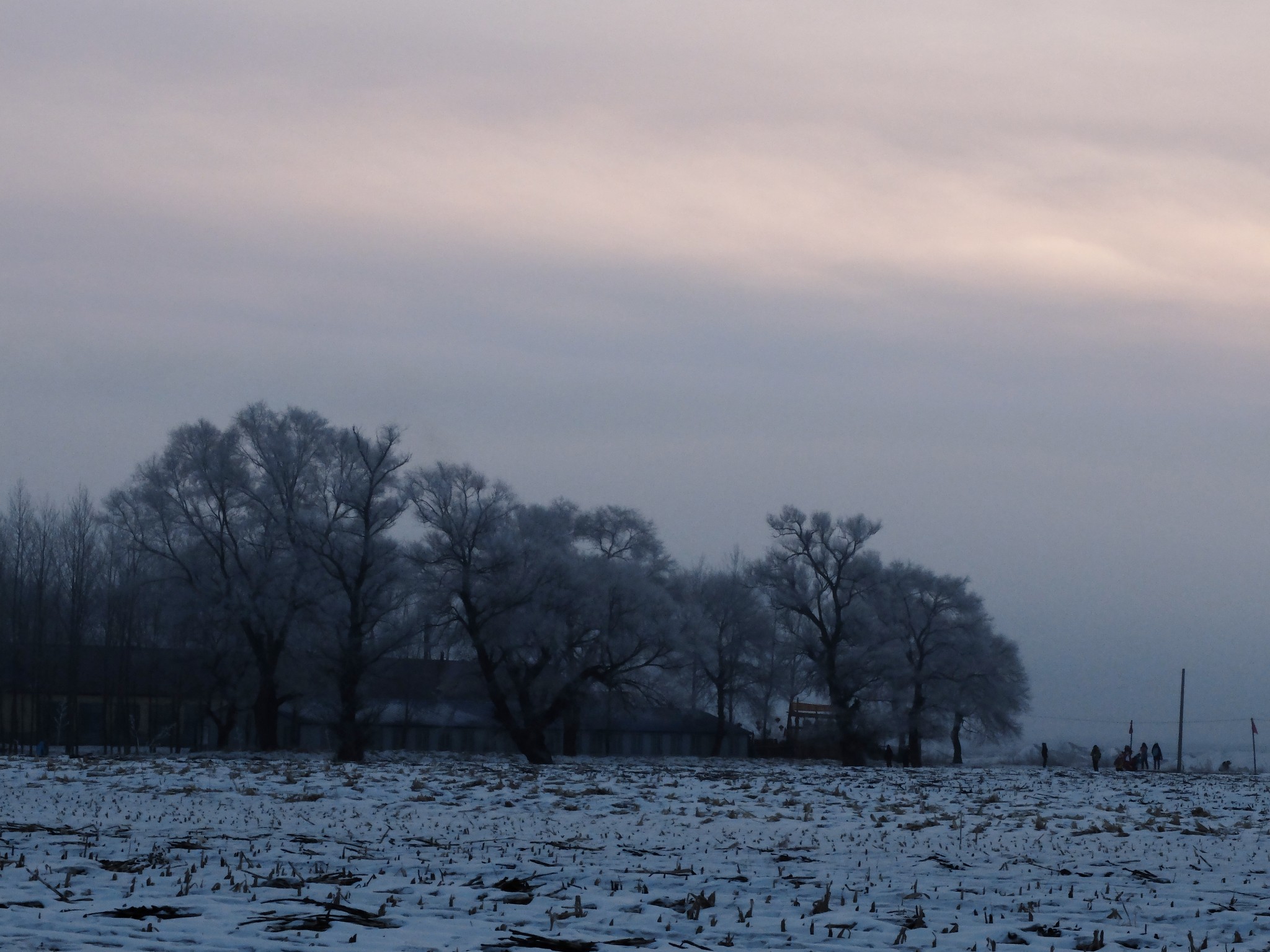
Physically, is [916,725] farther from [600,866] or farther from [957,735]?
[600,866]

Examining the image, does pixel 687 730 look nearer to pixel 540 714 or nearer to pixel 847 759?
pixel 847 759

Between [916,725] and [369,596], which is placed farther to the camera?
[916,725]

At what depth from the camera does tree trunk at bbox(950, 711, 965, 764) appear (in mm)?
67438

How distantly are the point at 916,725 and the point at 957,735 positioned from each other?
573 centimetres

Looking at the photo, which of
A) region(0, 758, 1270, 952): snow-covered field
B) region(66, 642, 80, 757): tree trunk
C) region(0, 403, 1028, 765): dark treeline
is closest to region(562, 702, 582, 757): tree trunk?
region(0, 403, 1028, 765): dark treeline

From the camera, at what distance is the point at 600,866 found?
14.0 meters

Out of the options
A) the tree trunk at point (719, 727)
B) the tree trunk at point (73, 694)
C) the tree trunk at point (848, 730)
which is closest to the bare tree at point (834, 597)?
the tree trunk at point (848, 730)

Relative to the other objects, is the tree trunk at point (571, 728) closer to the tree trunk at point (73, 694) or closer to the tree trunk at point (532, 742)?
the tree trunk at point (532, 742)

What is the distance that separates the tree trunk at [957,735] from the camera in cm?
6744

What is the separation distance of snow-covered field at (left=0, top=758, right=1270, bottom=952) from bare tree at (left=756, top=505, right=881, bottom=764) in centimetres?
3589

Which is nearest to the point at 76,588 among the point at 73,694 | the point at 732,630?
the point at 73,694

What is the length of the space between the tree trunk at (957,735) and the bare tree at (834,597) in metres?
6.76

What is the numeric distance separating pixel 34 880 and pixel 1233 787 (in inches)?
1240

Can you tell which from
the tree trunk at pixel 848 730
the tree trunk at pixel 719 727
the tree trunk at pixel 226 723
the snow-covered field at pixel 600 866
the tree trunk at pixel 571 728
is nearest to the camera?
the snow-covered field at pixel 600 866
